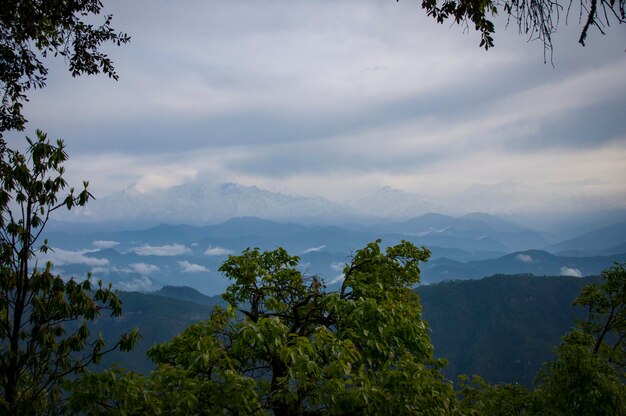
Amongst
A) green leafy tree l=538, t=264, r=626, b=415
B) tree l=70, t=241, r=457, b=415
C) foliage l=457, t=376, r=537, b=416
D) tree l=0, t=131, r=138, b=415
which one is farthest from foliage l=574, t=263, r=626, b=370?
tree l=0, t=131, r=138, b=415

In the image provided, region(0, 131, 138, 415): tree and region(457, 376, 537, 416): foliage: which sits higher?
region(0, 131, 138, 415): tree

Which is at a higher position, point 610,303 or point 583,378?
point 610,303

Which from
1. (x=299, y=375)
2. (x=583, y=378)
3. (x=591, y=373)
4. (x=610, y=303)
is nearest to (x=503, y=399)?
(x=610, y=303)

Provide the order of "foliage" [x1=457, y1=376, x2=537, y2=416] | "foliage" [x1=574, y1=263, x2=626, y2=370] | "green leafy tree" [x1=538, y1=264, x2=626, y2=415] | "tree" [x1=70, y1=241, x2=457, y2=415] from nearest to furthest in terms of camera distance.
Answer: "tree" [x1=70, y1=241, x2=457, y2=415] < "green leafy tree" [x1=538, y1=264, x2=626, y2=415] < "foliage" [x1=574, y1=263, x2=626, y2=370] < "foliage" [x1=457, y1=376, x2=537, y2=416]

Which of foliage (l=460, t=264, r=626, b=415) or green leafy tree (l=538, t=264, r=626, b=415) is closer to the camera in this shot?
green leafy tree (l=538, t=264, r=626, b=415)

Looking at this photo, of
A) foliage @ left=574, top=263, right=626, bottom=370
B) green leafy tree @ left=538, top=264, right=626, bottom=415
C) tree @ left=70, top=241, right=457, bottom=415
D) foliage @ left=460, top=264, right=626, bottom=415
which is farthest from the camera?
foliage @ left=574, top=263, right=626, bottom=370

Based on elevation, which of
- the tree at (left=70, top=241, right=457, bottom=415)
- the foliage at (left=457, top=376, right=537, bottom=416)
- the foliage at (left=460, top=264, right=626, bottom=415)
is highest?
the tree at (left=70, top=241, right=457, bottom=415)

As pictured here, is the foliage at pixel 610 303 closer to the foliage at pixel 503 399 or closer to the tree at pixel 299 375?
the foliage at pixel 503 399

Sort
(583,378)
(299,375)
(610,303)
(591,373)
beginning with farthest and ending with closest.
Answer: (610,303) < (583,378) < (591,373) < (299,375)

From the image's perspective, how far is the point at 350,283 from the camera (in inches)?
464

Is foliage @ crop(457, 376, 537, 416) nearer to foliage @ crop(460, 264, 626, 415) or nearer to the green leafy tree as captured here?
foliage @ crop(460, 264, 626, 415)

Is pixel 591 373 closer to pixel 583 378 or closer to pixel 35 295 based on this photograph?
pixel 583 378

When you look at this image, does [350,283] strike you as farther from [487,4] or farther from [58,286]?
[487,4]

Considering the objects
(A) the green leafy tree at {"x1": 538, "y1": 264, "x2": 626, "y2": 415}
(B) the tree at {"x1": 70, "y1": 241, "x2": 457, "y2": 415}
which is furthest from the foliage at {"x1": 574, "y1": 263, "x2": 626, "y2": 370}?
(B) the tree at {"x1": 70, "y1": 241, "x2": 457, "y2": 415}
